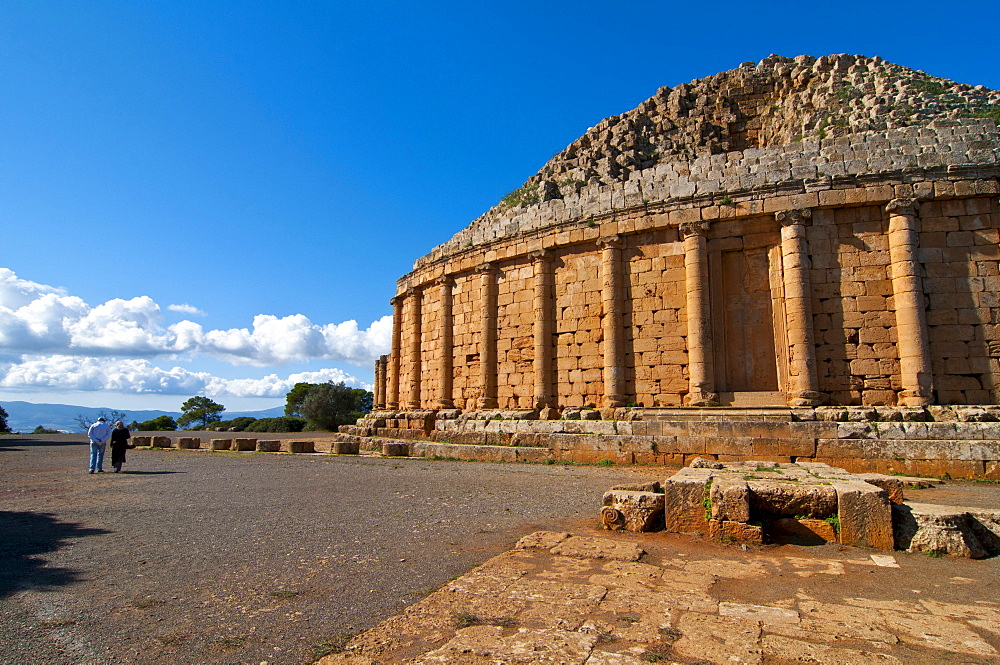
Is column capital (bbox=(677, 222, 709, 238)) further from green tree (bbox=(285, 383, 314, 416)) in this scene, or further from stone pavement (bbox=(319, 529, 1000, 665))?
green tree (bbox=(285, 383, 314, 416))

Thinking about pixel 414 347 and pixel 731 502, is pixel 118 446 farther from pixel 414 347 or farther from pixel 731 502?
pixel 731 502

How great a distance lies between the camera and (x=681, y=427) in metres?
14.5

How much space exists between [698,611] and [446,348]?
17.5m

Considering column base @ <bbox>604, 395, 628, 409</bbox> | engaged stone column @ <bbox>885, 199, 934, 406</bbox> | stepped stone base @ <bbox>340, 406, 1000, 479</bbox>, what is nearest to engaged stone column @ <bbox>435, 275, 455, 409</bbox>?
stepped stone base @ <bbox>340, 406, 1000, 479</bbox>

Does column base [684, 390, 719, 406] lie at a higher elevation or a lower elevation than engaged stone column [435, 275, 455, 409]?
lower

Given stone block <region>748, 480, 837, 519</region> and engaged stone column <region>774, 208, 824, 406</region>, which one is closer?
stone block <region>748, 480, 837, 519</region>

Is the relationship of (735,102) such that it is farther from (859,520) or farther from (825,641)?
(825,641)

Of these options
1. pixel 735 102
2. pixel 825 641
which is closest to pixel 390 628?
pixel 825 641

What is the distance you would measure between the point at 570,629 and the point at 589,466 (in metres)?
11.1

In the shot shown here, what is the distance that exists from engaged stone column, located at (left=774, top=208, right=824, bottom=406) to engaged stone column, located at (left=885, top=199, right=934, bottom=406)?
1.85m

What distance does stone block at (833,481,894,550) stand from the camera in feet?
19.6

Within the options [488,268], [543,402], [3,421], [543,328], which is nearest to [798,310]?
[543,328]

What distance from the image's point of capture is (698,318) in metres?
15.4

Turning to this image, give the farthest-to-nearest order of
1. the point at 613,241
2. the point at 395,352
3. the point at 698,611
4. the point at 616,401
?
1. the point at 395,352
2. the point at 613,241
3. the point at 616,401
4. the point at 698,611
